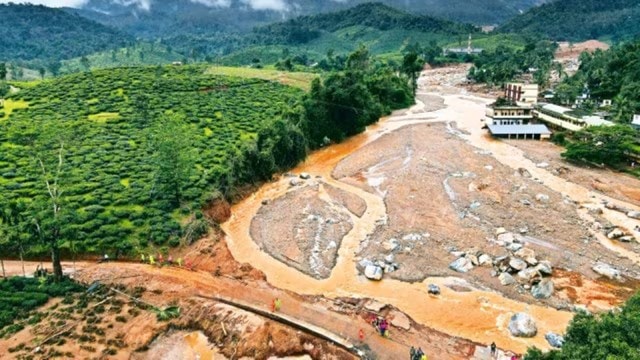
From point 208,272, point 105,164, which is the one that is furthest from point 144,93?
point 208,272

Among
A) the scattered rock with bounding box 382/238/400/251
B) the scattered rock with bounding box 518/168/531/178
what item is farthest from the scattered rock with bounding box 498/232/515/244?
the scattered rock with bounding box 518/168/531/178

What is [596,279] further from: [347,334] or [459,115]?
[459,115]

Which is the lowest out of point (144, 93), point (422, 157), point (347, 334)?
point (347, 334)

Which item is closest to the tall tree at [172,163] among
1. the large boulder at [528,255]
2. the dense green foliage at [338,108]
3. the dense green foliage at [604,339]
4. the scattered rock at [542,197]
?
the dense green foliage at [338,108]

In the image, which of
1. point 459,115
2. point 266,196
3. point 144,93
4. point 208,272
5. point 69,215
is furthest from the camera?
point 459,115

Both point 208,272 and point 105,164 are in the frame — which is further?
point 105,164

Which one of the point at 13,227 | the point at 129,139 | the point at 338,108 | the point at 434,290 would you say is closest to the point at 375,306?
the point at 434,290

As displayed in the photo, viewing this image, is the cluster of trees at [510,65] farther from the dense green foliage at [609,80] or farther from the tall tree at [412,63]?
the tall tree at [412,63]
